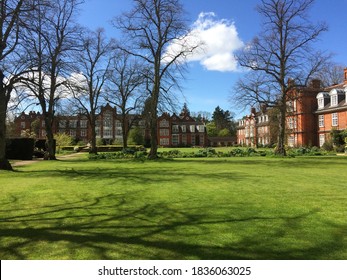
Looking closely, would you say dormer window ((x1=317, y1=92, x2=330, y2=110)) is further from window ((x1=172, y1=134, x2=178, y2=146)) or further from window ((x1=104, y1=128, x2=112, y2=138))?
window ((x1=104, y1=128, x2=112, y2=138))

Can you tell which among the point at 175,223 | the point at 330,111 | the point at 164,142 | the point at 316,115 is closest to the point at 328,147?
the point at 330,111

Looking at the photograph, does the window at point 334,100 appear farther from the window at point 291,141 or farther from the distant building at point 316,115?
the window at point 291,141

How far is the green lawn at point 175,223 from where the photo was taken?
447 centimetres

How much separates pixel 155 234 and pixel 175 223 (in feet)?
2.55

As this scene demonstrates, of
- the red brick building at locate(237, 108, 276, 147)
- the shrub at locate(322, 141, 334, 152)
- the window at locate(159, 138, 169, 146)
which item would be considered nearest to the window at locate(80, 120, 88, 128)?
the window at locate(159, 138, 169, 146)

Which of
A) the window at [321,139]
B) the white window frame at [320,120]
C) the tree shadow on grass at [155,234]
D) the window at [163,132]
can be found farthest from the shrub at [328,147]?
the window at [163,132]

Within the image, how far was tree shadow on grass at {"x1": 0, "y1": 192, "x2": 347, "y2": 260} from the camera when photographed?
4.38 m

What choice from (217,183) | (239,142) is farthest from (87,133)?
(217,183)

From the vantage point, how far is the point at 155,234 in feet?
17.2

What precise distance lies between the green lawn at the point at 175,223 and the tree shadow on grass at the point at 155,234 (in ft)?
0.04

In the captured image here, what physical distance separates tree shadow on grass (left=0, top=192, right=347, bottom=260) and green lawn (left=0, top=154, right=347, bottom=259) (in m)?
0.01

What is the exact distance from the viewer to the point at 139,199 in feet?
27.4

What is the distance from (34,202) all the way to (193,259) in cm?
537

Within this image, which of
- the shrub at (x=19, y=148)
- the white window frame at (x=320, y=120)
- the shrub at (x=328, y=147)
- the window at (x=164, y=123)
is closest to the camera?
the shrub at (x=19, y=148)
